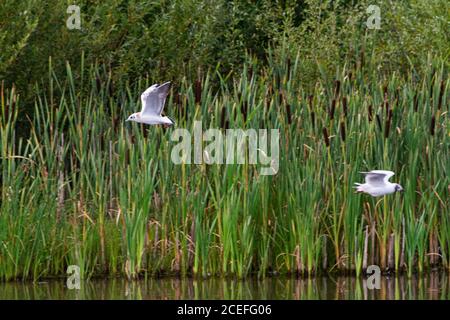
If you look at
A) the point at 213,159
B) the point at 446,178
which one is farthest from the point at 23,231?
the point at 446,178

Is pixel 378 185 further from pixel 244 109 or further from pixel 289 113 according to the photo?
pixel 244 109

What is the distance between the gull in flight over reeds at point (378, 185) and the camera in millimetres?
9539

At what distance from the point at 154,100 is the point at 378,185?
75.9 inches

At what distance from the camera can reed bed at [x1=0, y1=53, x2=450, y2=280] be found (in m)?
9.89

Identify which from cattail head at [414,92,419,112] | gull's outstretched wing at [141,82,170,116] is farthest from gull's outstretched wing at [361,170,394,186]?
gull's outstretched wing at [141,82,170,116]

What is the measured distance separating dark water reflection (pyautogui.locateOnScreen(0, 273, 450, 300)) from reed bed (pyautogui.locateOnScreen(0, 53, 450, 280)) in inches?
5.6

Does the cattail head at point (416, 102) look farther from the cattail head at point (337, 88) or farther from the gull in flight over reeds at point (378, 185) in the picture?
the gull in flight over reeds at point (378, 185)

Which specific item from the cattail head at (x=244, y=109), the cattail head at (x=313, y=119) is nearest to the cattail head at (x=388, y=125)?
the cattail head at (x=313, y=119)

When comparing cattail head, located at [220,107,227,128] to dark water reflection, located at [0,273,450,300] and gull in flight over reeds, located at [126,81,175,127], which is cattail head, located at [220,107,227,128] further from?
dark water reflection, located at [0,273,450,300]

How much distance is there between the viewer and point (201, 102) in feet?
35.5

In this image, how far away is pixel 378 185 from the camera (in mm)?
9555

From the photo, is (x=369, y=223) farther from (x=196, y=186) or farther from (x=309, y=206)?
(x=196, y=186)

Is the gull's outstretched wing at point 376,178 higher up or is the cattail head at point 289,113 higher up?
the cattail head at point 289,113

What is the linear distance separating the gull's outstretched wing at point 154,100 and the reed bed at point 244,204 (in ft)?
0.76
